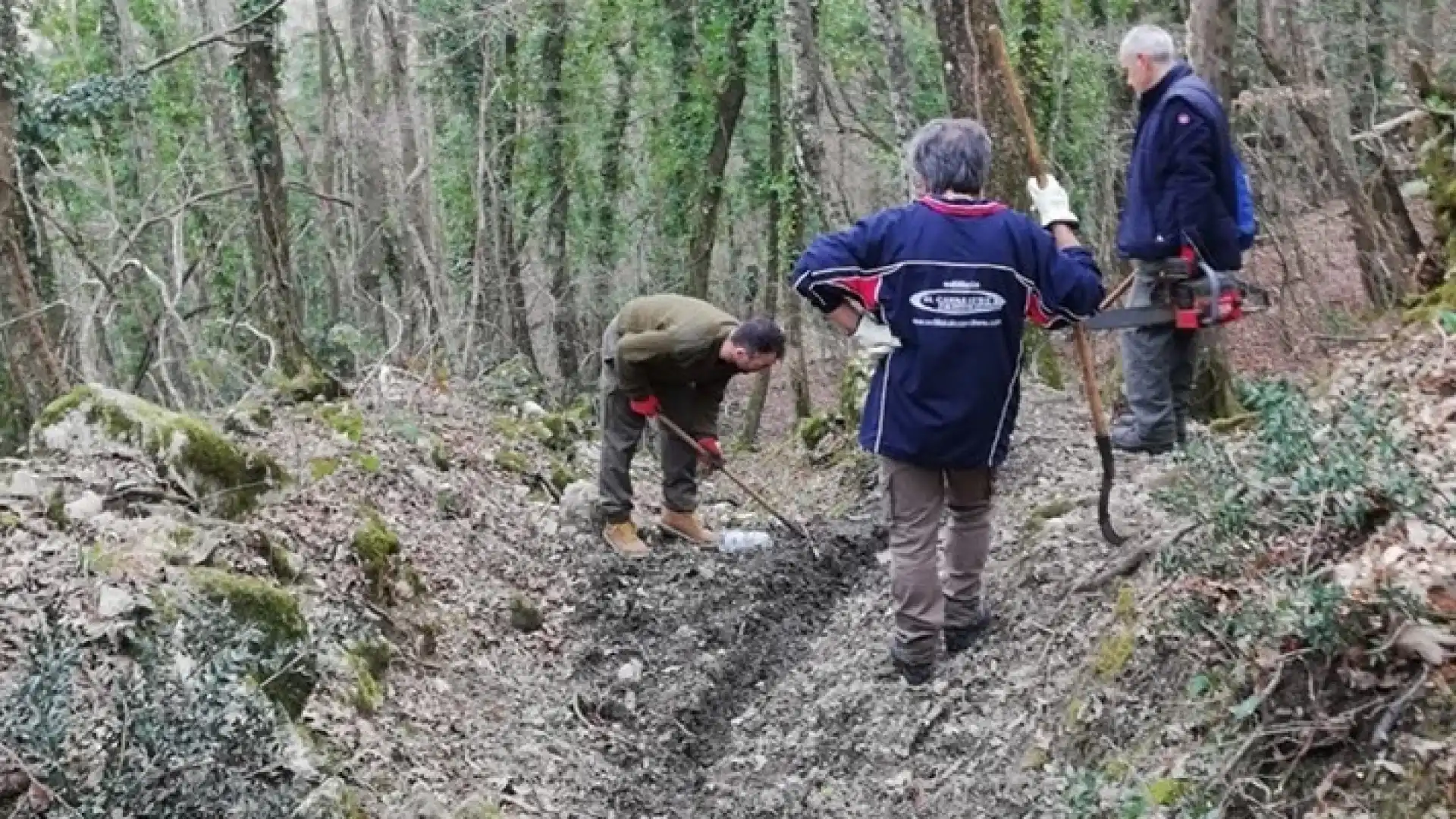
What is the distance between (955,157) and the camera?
203 inches

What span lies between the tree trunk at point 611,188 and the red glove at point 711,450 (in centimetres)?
1552

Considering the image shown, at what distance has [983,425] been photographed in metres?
5.24

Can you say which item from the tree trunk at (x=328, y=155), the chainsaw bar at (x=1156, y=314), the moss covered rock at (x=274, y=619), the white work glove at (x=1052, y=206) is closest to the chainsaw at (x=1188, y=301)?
the chainsaw bar at (x=1156, y=314)

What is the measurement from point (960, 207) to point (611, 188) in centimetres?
2022

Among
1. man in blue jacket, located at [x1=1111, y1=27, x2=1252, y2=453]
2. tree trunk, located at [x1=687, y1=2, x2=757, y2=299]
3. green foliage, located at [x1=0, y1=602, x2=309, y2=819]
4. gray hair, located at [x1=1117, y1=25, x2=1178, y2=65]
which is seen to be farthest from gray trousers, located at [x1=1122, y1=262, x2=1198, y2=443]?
tree trunk, located at [x1=687, y1=2, x2=757, y2=299]

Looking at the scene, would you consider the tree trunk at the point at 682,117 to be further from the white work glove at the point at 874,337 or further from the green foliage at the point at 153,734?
the green foliage at the point at 153,734

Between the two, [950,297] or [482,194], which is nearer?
[950,297]

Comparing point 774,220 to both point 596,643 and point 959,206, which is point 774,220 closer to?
point 596,643

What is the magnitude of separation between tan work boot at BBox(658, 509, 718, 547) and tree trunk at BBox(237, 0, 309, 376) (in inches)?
152

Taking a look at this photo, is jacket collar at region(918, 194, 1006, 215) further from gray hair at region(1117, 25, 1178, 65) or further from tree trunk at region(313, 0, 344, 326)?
tree trunk at region(313, 0, 344, 326)

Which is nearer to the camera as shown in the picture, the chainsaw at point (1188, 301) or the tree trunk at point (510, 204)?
the chainsaw at point (1188, 301)

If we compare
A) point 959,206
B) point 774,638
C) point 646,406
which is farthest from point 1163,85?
point 646,406

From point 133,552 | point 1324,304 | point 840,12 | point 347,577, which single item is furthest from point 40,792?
point 840,12

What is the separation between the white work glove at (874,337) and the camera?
523 cm
